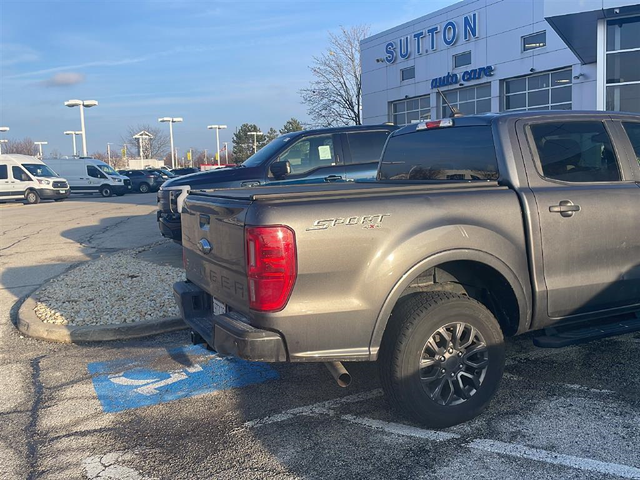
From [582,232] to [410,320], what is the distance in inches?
58.0

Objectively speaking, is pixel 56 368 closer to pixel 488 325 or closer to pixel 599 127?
pixel 488 325

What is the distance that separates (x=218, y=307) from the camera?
13.0ft

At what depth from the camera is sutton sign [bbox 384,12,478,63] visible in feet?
100

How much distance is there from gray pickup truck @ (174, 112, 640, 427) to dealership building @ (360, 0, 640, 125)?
13.6 m

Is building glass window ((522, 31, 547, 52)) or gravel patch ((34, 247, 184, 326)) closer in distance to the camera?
gravel patch ((34, 247, 184, 326))

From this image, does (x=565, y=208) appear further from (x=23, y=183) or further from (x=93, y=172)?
(x=93, y=172)

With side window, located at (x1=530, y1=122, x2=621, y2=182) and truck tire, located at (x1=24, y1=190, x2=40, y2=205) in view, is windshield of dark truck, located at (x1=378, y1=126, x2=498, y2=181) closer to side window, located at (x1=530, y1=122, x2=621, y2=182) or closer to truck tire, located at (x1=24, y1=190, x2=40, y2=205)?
side window, located at (x1=530, y1=122, x2=621, y2=182)

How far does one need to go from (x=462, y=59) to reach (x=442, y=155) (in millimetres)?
29303

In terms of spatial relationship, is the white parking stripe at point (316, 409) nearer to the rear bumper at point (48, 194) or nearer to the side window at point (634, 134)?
the side window at point (634, 134)

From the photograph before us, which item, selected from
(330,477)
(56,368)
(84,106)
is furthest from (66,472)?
(84,106)

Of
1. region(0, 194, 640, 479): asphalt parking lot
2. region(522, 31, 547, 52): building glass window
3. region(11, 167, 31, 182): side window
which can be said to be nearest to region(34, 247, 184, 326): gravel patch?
region(0, 194, 640, 479): asphalt parking lot

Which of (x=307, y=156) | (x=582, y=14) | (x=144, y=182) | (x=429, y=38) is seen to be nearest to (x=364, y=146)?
(x=307, y=156)

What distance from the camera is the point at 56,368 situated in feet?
16.9

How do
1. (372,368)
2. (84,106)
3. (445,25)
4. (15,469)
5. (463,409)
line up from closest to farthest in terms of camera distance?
(15,469)
(463,409)
(372,368)
(445,25)
(84,106)
